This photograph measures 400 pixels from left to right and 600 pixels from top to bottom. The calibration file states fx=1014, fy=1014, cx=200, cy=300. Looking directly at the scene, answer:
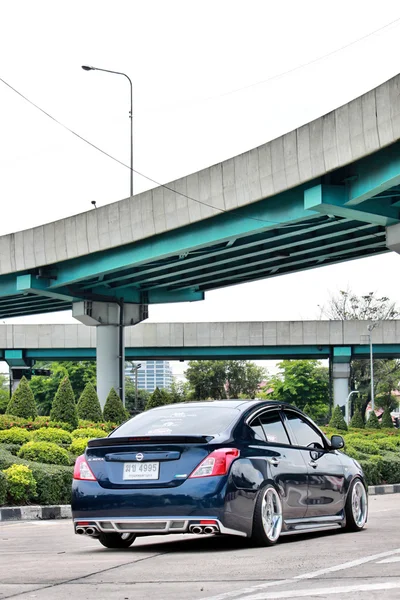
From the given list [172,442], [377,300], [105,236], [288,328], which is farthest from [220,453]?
[377,300]

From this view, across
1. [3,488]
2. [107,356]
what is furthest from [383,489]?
[107,356]

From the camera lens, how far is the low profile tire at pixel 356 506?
10.5 meters

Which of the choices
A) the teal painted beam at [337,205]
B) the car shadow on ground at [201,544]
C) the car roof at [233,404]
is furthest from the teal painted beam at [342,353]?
the car roof at [233,404]

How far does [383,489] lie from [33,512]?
11.0 metres

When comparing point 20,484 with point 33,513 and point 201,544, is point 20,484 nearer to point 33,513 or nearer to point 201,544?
point 33,513

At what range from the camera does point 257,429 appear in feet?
30.1

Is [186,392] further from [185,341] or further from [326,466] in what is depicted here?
[326,466]

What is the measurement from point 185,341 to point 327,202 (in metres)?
41.9

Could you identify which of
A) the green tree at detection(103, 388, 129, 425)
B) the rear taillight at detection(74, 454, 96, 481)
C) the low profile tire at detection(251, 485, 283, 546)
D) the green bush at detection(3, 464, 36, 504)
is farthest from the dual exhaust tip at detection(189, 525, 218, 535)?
the green tree at detection(103, 388, 129, 425)

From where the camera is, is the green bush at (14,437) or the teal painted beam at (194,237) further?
the teal painted beam at (194,237)

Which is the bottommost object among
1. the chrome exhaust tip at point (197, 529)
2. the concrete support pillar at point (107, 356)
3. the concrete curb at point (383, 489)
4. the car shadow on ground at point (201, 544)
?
the concrete curb at point (383, 489)

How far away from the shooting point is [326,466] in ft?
33.2

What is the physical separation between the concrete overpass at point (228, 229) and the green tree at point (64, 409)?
6.91 metres

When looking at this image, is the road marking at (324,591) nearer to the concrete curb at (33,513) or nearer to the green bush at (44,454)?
the concrete curb at (33,513)
